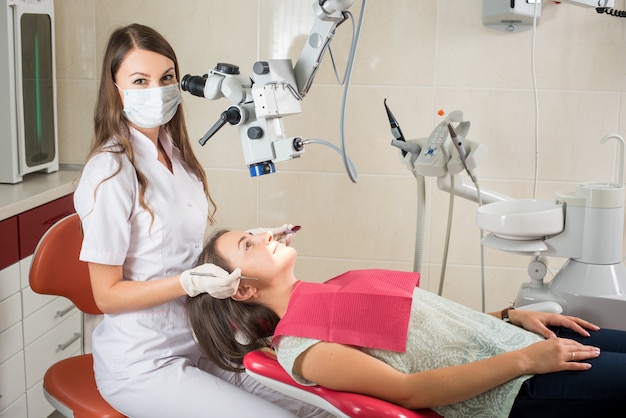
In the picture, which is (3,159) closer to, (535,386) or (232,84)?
(232,84)

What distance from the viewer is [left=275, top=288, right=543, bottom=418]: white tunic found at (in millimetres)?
1537

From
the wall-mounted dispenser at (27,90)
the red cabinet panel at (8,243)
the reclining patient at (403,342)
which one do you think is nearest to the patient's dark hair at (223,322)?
the reclining patient at (403,342)

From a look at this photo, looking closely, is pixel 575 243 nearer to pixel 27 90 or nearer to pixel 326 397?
pixel 326 397

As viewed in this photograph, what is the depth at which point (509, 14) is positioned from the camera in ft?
8.63

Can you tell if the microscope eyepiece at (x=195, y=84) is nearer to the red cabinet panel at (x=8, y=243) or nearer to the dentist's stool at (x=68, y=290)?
the dentist's stool at (x=68, y=290)

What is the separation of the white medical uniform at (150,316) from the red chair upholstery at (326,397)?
0.14 metres

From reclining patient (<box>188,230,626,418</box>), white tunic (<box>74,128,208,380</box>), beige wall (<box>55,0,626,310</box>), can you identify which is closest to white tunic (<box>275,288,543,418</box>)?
reclining patient (<box>188,230,626,418</box>)

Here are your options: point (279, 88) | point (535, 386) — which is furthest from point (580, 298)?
point (279, 88)

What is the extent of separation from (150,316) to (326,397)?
50cm

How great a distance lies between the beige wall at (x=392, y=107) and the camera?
110 inches

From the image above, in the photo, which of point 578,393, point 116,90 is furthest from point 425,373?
point 116,90

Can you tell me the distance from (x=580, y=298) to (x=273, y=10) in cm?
155

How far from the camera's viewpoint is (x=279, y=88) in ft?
5.17

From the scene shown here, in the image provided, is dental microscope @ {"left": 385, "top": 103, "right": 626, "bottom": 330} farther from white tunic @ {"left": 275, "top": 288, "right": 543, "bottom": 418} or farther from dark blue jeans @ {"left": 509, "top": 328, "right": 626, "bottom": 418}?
dark blue jeans @ {"left": 509, "top": 328, "right": 626, "bottom": 418}
